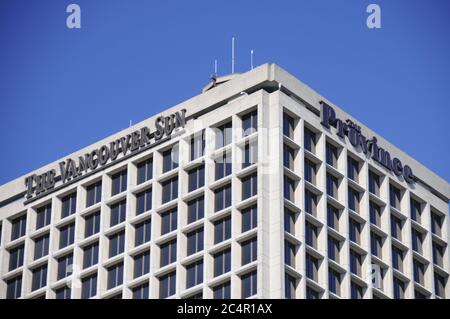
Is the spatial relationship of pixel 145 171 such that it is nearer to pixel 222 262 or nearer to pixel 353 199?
pixel 222 262

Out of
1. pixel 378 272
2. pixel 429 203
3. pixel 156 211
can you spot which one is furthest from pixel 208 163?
pixel 429 203

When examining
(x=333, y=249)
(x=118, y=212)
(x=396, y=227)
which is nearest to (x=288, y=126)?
(x=333, y=249)

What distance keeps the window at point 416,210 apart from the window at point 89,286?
31.4 meters

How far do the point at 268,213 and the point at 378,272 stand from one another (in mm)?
16486

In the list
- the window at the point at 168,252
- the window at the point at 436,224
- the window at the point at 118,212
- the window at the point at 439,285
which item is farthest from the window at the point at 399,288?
the window at the point at 118,212

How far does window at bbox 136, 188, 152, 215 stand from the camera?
136000mm

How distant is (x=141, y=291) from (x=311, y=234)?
15.9m

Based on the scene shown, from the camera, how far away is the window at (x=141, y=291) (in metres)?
131

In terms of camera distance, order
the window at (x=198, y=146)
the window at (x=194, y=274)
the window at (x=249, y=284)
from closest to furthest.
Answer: the window at (x=249, y=284), the window at (x=194, y=274), the window at (x=198, y=146)

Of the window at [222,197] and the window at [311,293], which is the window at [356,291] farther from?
the window at [222,197]

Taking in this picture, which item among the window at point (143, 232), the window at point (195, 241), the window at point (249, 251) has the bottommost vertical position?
the window at point (249, 251)

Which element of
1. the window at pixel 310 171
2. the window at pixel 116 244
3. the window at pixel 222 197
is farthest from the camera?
the window at pixel 116 244

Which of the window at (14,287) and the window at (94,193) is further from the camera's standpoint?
the window at (14,287)

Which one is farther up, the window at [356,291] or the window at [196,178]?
the window at [196,178]
